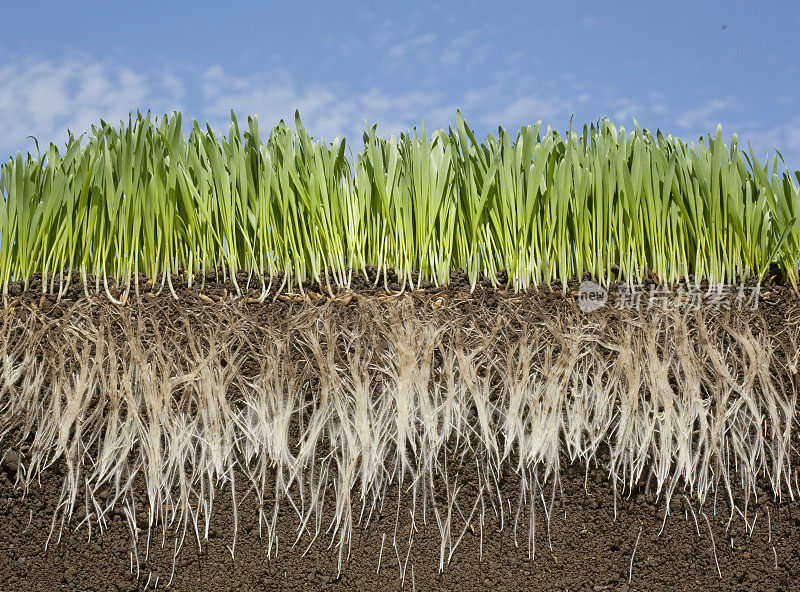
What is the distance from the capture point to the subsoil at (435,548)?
168 centimetres

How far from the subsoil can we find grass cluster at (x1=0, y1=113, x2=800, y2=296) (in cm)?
15

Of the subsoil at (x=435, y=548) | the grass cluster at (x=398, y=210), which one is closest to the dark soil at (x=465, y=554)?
the subsoil at (x=435, y=548)

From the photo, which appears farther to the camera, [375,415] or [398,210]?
[398,210]

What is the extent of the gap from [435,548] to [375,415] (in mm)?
371

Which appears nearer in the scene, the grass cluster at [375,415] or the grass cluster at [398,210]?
the grass cluster at [375,415]

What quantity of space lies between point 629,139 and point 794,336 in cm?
72

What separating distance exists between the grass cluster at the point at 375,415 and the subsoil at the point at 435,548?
0.08 ft

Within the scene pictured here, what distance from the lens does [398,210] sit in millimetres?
1836

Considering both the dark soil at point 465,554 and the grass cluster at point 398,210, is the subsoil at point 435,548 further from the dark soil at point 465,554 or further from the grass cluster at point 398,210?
the grass cluster at point 398,210

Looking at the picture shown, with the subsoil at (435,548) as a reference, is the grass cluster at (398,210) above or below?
above

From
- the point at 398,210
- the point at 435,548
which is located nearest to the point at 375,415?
the point at 435,548

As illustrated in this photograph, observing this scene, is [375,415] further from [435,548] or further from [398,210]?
[398,210]

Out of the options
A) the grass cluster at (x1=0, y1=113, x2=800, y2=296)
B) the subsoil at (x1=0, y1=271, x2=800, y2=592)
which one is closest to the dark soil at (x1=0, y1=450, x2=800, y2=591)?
the subsoil at (x1=0, y1=271, x2=800, y2=592)

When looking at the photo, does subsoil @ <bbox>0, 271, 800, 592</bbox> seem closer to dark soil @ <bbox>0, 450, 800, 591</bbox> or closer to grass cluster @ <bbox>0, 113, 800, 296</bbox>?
dark soil @ <bbox>0, 450, 800, 591</bbox>
